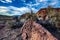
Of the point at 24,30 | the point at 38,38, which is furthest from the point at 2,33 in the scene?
the point at 38,38

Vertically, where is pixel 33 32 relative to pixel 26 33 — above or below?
above

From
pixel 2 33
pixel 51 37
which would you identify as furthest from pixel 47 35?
pixel 2 33

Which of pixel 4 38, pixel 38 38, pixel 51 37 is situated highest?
pixel 51 37

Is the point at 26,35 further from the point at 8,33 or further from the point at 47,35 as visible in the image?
the point at 47,35

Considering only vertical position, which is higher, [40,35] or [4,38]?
[40,35]

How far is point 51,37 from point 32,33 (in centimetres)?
192

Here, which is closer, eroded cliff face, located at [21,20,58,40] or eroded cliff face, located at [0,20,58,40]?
eroded cliff face, located at [21,20,58,40]

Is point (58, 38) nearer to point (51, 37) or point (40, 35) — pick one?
point (51, 37)

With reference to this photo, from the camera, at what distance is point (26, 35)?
6340mm

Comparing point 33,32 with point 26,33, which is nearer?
point 33,32

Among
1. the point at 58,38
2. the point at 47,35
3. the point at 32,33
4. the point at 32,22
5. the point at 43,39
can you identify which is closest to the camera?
the point at 58,38

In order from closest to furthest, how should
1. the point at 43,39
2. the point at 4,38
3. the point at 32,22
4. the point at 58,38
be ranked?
the point at 58,38 → the point at 43,39 → the point at 32,22 → the point at 4,38

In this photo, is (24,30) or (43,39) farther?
(24,30)

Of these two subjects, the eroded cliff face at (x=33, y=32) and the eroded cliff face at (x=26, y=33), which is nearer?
the eroded cliff face at (x=33, y=32)
